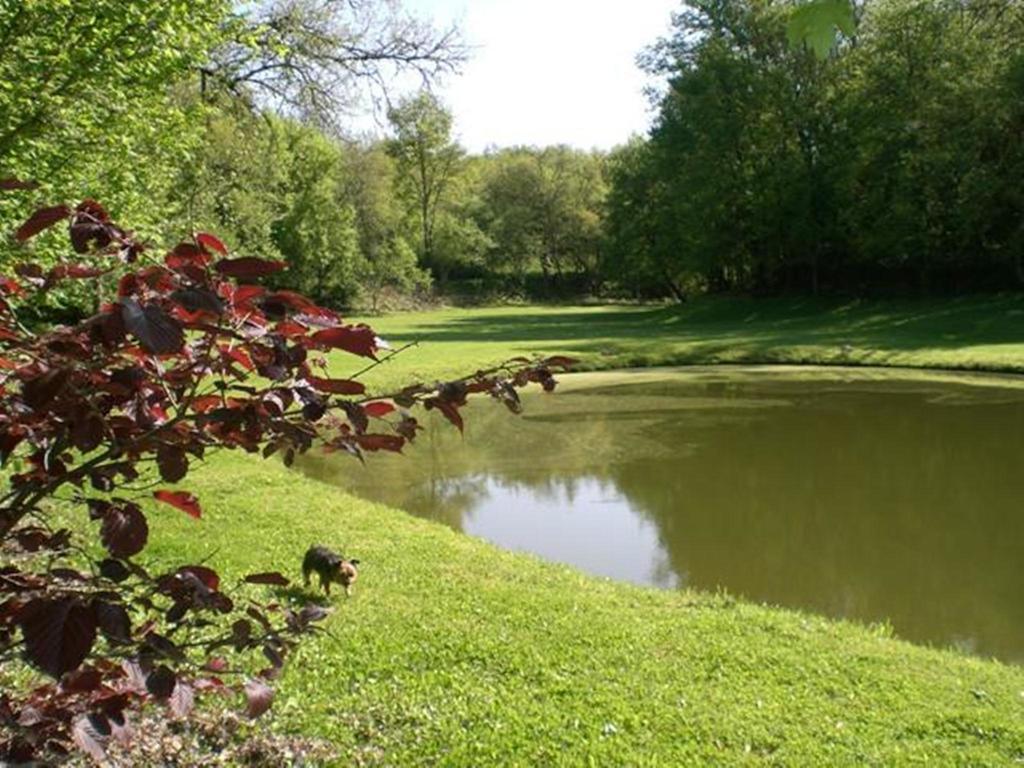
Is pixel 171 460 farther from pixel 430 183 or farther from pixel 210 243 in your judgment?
pixel 430 183

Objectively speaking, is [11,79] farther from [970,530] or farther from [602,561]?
[970,530]

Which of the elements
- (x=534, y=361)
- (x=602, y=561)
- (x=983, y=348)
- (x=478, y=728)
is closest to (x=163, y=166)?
(x=602, y=561)

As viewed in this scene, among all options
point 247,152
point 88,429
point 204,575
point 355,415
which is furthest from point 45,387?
point 247,152

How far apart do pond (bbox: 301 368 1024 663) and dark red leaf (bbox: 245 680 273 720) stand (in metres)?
5.26

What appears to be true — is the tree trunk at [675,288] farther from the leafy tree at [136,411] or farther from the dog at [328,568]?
the leafy tree at [136,411]

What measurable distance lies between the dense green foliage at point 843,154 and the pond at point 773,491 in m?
13.0

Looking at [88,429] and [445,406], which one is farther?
[445,406]

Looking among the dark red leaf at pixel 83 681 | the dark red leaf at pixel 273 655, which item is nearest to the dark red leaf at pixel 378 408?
the dark red leaf at pixel 273 655

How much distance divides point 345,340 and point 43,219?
578 millimetres

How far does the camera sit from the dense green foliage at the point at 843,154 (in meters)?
27.4

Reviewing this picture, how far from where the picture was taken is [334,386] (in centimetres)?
168

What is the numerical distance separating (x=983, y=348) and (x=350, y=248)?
31.4 meters

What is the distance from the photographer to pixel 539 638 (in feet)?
16.1

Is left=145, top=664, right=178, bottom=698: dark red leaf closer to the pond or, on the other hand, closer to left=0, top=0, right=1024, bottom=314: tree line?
left=0, top=0, right=1024, bottom=314: tree line
